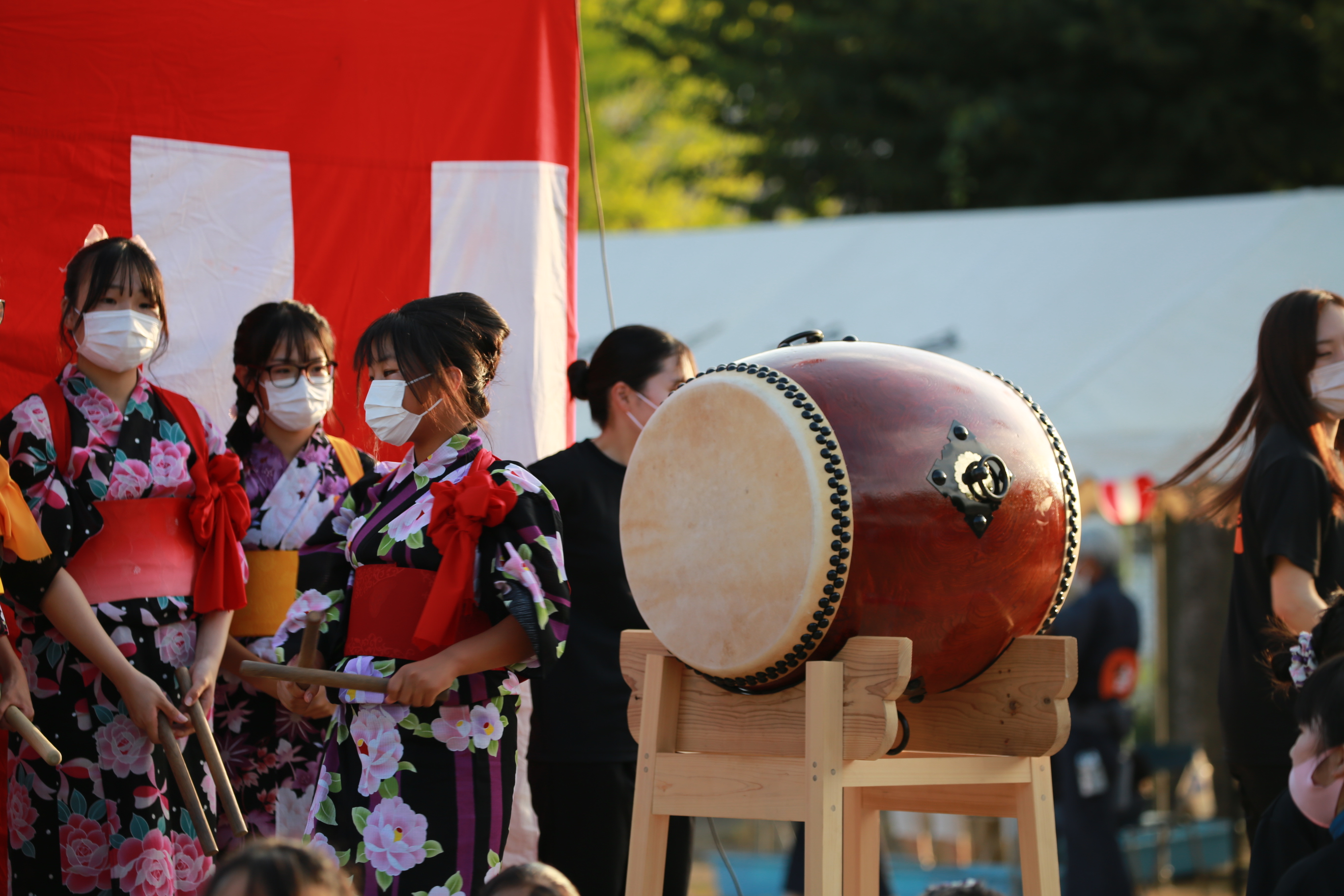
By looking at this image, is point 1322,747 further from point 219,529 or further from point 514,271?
point 514,271

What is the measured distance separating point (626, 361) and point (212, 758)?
127 centimetres

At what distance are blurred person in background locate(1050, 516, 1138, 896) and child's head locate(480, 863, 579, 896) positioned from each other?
167 inches

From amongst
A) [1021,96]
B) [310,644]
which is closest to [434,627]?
[310,644]

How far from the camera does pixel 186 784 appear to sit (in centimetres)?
240

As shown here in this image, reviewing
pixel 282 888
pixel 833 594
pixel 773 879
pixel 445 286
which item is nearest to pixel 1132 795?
pixel 773 879

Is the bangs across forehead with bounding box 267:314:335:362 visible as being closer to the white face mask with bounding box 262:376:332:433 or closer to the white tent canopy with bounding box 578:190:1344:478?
the white face mask with bounding box 262:376:332:433

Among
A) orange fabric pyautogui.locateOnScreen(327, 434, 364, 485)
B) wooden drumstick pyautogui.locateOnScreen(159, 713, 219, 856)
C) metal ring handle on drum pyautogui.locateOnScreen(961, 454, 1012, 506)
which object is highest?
orange fabric pyautogui.locateOnScreen(327, 434, 364, 485)

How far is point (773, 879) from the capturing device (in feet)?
21.6

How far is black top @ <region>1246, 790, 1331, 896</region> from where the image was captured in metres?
2.45

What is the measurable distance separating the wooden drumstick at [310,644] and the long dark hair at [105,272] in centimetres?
70

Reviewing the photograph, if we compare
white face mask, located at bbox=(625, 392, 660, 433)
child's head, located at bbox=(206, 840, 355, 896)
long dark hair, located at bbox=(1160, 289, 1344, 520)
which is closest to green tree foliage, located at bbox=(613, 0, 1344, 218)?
long dark hair, located at bbox=(1160, 289, 1344, 520)

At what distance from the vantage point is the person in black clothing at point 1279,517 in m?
2.89

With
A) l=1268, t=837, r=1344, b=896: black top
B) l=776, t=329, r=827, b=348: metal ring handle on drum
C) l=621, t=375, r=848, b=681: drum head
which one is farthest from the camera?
l=776, t=329, r=827, b=348: metal ring handle on drum

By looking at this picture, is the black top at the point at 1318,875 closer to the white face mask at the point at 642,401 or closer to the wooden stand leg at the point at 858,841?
the wooden stand leg at the point at 858,841
